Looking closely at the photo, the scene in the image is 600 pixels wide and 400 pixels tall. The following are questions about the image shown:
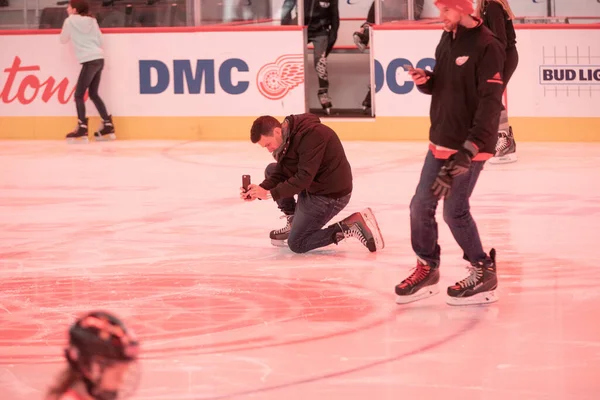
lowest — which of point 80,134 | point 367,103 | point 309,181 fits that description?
point 309,181

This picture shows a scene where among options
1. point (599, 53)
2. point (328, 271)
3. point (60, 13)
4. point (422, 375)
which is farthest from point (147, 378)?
point (60, 13)

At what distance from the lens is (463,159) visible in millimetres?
4777

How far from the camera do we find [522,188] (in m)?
8.89

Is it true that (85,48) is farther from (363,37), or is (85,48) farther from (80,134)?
(363,37)

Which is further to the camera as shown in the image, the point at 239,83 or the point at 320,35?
the point at 320,35

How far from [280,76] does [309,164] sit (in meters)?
6.61

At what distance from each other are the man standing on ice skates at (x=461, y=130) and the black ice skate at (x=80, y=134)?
8.23 meters

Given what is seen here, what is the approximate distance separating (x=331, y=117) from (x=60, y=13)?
3.61 m

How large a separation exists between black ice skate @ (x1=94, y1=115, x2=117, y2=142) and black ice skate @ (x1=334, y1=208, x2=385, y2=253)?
6954 mm

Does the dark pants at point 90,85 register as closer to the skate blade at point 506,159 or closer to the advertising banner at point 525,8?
the advertising banner at point 525,8

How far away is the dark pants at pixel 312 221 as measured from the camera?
6.46 meters

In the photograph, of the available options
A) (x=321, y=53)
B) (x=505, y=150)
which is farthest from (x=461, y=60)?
(x=321, y=53)

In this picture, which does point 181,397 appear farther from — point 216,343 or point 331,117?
point 331,117

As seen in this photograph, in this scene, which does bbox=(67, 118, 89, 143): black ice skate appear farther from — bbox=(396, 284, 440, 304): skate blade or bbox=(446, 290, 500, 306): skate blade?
bbox=(446, 290, 500, 306): skate blade
